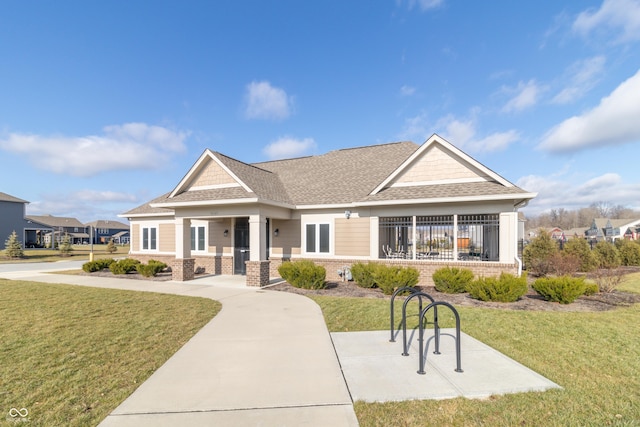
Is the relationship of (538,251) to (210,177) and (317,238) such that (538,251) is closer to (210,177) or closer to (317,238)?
(317,238)

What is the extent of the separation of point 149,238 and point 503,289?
59.5 ft

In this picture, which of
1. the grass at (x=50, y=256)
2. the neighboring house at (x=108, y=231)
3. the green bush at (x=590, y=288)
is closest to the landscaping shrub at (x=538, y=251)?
the green bush at (x=590, y=288)

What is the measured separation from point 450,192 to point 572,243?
11937 mm

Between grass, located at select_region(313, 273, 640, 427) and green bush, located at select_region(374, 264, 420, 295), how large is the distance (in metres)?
1.97

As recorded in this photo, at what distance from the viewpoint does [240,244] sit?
52.0 feet

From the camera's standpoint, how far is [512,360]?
16.1 ft

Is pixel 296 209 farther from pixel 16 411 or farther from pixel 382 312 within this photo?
pixel 16 411

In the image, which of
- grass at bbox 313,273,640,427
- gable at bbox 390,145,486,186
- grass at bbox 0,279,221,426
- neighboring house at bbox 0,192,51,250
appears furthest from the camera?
neighboring house at bbox 0,192,51,250

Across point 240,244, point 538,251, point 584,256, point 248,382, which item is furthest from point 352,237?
point 584,256

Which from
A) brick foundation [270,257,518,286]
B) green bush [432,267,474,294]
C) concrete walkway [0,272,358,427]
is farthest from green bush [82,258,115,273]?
green bush [432,267,474,294]

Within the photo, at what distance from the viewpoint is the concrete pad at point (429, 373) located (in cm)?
394

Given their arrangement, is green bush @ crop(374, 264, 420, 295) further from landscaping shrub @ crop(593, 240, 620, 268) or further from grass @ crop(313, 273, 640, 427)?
landscaping shrub @ crop(593, 240, 620, 268)

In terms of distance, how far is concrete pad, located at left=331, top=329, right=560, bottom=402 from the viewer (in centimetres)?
394

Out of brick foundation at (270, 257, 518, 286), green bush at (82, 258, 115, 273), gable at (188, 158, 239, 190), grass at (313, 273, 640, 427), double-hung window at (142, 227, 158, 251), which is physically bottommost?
green bush at (82, 258, 115, 273)
